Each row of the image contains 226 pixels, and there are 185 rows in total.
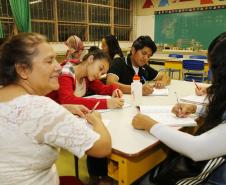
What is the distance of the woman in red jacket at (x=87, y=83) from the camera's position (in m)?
1.53

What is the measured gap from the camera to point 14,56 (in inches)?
33.2

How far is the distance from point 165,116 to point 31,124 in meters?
0.79

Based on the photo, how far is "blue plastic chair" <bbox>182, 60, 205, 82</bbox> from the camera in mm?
4727

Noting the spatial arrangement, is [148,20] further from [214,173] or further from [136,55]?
[214,173]

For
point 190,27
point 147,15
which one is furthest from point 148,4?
point 190,27

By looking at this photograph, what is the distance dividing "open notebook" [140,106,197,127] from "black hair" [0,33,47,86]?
2.38ft

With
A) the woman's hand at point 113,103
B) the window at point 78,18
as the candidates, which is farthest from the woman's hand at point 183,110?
the window at point 78,18

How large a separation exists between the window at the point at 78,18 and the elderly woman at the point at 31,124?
465cm

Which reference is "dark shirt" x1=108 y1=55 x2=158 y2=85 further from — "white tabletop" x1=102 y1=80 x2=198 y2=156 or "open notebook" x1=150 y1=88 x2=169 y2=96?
"white tabletop" x1=102 y1=80 x2=198 y2=156

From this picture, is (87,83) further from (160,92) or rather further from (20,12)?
(20,12)

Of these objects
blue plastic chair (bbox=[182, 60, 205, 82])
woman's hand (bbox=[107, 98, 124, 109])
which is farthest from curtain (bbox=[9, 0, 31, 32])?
woman's hand (bbox=[107, 98, 124, 109])

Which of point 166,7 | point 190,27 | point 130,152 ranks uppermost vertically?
point 166,7

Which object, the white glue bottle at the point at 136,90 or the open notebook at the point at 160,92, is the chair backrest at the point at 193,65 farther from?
the white glue bottle at the point at 136,90

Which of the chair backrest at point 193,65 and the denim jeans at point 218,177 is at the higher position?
the chair backrest at point 193,65
